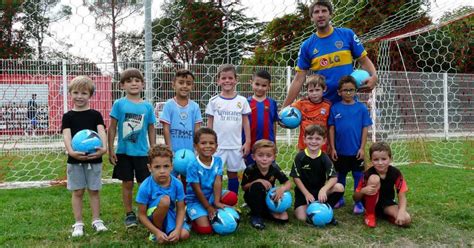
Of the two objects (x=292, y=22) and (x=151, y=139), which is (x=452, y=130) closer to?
(x=292, y=22)

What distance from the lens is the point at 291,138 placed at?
29.3ft

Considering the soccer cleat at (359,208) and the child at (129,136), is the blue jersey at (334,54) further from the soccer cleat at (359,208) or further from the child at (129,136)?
the child at (129,136)

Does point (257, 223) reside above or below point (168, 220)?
below

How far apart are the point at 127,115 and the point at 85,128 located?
0.38 m

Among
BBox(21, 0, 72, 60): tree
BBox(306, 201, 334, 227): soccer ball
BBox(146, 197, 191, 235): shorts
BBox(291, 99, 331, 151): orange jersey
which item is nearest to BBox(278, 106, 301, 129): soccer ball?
BBox(291, 99, 331, 151): orange jersey

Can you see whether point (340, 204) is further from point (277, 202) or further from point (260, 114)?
point (260, 114)

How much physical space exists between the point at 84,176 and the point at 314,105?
7.04ft

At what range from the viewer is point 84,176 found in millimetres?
3400

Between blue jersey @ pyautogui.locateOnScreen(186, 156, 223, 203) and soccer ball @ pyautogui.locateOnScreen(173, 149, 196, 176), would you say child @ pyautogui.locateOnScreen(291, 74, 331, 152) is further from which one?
soccer ball @ pyautogui.locateOnScreen(173, 149, 196, 176)

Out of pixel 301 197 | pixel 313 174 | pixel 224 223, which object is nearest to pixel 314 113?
pixel 313 174

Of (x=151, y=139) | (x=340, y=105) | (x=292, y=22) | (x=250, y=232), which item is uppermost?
(x=292, y=22)

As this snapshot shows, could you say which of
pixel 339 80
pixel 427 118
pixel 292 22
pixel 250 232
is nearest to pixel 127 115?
pixel 250 232

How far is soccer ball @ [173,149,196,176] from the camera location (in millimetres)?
3443

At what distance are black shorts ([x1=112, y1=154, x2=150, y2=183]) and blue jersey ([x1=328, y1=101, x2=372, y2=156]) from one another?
1.75 m
